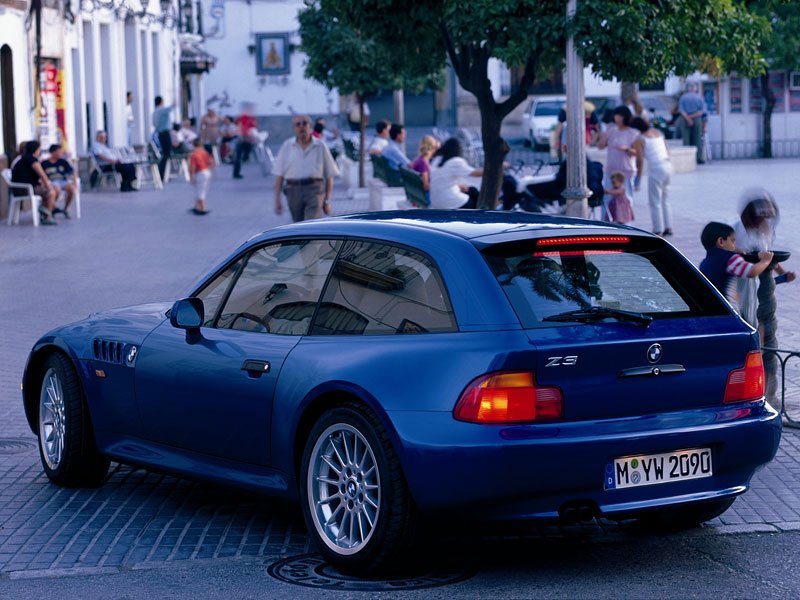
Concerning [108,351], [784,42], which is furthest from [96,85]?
[108,351]

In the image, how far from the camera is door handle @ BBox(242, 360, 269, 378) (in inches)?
252

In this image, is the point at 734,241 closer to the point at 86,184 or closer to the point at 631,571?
the point at 631,571

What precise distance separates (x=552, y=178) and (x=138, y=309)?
47.1ft

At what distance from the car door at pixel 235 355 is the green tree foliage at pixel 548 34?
7536 mm

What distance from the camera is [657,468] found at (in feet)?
19.2

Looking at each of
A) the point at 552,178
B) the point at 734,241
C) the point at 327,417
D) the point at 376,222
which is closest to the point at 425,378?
Result: the point at 327,417

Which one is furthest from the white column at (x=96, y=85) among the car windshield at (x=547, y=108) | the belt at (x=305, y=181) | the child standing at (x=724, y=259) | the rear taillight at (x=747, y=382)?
the rear taillight at (x=747, y=382)

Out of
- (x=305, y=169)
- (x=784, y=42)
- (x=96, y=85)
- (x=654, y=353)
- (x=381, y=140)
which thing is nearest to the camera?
(x=654, y=353)

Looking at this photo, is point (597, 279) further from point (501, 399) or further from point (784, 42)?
point (784, 42)

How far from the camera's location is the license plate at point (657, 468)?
5746mm

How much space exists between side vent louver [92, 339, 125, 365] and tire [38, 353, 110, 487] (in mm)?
253

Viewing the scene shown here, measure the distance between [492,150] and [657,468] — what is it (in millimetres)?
10751

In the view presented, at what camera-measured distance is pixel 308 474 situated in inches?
243

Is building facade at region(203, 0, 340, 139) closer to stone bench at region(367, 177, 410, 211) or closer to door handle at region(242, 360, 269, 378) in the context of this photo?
stone bench at region(367, 177, 410, 211)
